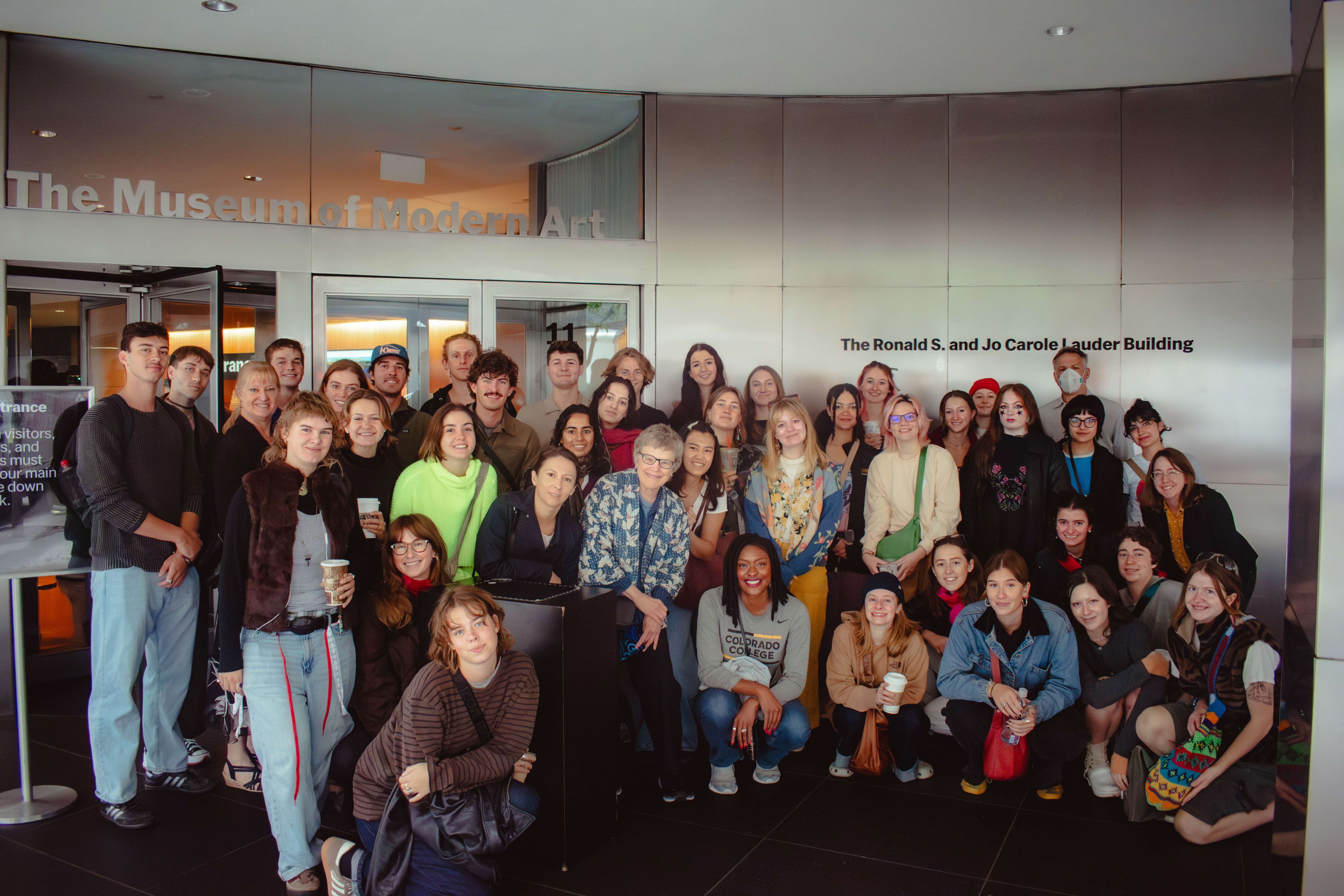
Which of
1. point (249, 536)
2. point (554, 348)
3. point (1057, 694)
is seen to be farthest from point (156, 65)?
point (1057, 694)

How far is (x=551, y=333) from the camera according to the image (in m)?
6.79

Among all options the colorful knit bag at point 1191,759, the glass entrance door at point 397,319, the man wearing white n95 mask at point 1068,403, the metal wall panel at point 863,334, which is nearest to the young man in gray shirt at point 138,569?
the glass entrance door at point 397,319

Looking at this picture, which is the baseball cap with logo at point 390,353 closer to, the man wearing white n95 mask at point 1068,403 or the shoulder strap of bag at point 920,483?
the shoulder strap of bag at point 920,483

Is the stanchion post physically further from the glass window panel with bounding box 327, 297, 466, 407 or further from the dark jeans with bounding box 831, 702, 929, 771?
the dark jeans with bounding box 831, 702, 929, 771

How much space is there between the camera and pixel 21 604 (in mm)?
3793

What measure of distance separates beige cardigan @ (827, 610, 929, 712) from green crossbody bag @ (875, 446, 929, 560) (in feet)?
1.92

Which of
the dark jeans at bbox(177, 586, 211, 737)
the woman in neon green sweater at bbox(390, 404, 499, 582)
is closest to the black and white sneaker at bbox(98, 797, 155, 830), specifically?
the dark jeans at bbox(177, 586, 211, 737)

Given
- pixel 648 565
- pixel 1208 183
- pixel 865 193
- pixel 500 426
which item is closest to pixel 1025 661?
pixel 648 565

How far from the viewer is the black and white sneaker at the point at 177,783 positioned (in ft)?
13.7

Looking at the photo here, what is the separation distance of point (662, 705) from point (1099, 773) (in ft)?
7.08

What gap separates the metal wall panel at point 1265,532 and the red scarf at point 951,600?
293cm

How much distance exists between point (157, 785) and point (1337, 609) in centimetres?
470

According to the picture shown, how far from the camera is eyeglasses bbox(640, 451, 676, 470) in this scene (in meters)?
4.18

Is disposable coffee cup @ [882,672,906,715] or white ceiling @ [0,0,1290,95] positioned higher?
white ceiling @ [0,0,1290,95]
